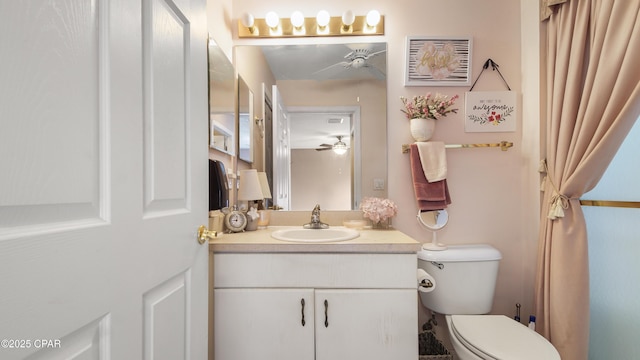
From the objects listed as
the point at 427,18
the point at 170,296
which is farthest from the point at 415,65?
the point at 170,296

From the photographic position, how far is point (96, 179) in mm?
500

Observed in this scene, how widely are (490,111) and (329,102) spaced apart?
103 centimetres

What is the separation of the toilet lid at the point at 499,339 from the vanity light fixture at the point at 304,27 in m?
1.75

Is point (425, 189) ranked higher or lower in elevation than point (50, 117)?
lower

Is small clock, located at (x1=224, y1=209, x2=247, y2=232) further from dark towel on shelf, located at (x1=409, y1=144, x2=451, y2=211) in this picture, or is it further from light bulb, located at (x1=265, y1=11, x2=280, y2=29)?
light bulb, located at (x1=265, y1=11, x2=280, y2=29)

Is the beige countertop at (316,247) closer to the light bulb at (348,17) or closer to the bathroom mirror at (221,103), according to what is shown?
the bathroom mirror at (221,103)

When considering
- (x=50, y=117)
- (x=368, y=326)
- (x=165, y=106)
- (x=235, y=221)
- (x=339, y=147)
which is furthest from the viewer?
(x=339, y=147)

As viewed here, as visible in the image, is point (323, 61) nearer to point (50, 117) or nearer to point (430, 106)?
point (430, 106)

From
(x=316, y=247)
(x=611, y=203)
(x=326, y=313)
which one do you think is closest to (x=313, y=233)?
(x=316, y=247)

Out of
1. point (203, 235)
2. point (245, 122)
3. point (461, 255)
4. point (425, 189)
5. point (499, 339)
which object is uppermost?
point (245, 122)

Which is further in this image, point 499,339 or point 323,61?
point 323,61

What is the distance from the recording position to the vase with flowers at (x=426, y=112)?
1574 millimetres

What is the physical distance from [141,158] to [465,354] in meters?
1.46

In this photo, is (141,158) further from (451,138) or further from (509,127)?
(509,127)
